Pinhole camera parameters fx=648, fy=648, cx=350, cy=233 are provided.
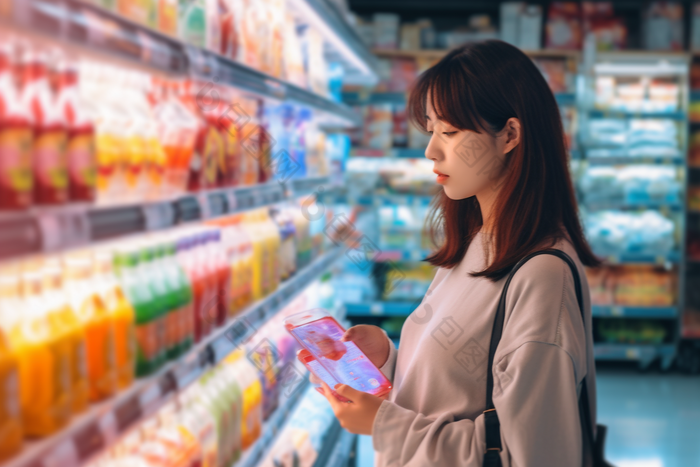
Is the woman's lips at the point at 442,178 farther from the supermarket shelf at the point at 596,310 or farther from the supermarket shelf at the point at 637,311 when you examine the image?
the supermarket shelf at the point at 637,311

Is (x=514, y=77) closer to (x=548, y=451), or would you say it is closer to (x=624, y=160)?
(x=548, y=451)

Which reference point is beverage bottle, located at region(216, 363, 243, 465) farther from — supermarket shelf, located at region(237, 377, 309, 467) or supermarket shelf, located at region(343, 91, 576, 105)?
supermarket shelf, located at region(343, 91, 576, 105)

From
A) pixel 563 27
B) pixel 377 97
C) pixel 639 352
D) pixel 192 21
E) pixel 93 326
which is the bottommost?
pixel 639 352

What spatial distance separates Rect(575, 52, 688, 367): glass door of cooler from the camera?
5.12 meters

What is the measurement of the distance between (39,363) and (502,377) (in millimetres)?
711

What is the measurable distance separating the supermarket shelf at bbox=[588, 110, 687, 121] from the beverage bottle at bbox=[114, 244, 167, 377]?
15.4 feet

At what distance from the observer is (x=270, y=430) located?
2117mm

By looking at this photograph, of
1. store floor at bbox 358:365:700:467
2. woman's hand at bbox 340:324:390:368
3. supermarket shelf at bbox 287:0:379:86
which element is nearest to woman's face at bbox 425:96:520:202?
woman's hand at bbox 340:324:390:368

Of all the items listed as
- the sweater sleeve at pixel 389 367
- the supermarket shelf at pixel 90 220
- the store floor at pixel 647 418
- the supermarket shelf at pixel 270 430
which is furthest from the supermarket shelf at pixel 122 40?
the store floor at pixel 647 418

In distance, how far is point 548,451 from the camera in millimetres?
1019

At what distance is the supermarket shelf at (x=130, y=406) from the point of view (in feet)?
2.95

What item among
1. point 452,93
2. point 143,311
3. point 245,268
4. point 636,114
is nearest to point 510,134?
point 452,93

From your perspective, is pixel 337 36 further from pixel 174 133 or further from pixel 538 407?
pixel 538 407

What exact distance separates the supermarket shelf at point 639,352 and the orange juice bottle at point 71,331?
467cm
